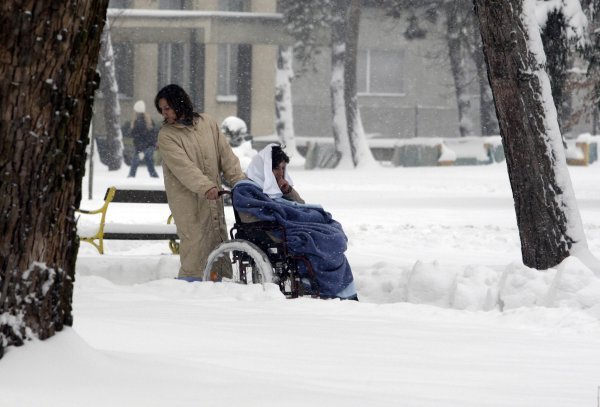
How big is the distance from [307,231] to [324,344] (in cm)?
285

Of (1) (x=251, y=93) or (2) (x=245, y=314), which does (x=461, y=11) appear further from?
(2) (x=245, y=314)

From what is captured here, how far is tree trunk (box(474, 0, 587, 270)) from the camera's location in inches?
395

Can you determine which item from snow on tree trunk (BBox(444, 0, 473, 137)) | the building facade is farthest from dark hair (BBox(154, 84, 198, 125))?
the building facade

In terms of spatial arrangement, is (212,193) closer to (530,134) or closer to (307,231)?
(307,231)

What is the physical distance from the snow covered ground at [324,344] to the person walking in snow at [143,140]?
17163 millimetres

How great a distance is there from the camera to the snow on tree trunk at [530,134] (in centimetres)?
1003

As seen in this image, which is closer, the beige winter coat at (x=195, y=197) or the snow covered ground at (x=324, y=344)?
the snow covered ground at (x=324, y=344)

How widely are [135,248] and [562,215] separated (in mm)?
6422

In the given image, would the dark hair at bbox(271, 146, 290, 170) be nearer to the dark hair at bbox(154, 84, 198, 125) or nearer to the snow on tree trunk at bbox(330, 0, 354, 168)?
the dark hair at bbox(154, 84, 198, 125)

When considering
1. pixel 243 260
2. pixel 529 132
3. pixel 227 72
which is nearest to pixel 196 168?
pixel 243 260

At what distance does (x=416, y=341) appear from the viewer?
6312 millimetres

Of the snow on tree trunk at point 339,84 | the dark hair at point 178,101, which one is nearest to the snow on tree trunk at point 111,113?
the snow on tree trunk at point 339,84

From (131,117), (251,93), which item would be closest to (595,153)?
(251,93)

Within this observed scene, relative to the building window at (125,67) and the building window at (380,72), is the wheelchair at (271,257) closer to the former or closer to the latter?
the building window at (125,67)
